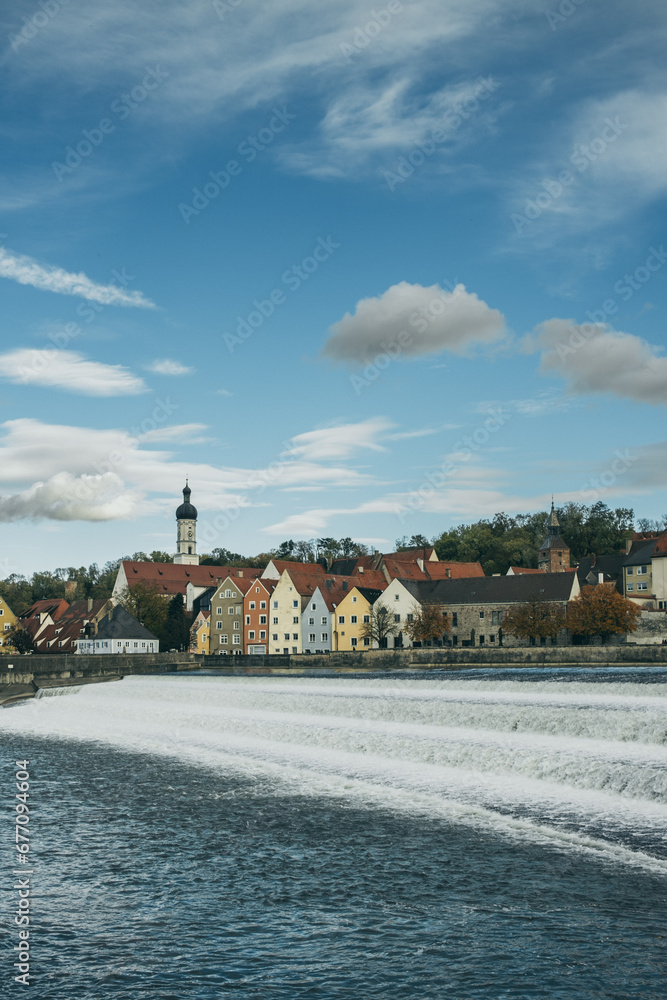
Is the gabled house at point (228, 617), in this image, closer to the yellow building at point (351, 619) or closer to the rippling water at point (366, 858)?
the yellow building at point (351, 619)

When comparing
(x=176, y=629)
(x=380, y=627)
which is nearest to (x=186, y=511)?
(x=176, y=629)

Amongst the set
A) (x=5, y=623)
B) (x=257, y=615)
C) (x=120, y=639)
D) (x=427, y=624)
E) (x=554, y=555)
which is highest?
(x=554, y=555)

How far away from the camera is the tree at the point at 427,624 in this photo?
92062 millimetres

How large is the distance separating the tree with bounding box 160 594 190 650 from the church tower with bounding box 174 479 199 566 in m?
51.1

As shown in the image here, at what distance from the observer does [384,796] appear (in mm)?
22547

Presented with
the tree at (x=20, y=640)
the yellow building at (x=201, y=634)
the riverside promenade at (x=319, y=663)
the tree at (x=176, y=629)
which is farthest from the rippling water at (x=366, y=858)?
the tree at (x=20, y=640)

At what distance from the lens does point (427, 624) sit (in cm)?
9231

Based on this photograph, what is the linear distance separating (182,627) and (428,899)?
107m

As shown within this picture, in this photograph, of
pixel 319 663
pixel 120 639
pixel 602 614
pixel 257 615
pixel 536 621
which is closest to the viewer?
pixel 319 663

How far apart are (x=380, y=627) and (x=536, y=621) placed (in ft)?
60.8

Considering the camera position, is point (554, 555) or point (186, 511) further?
point (186, 511)

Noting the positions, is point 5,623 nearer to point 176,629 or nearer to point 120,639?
point 176,629

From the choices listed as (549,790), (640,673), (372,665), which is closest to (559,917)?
(549,790)

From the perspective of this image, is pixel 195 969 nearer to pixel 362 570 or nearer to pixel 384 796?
pixel 384 796
